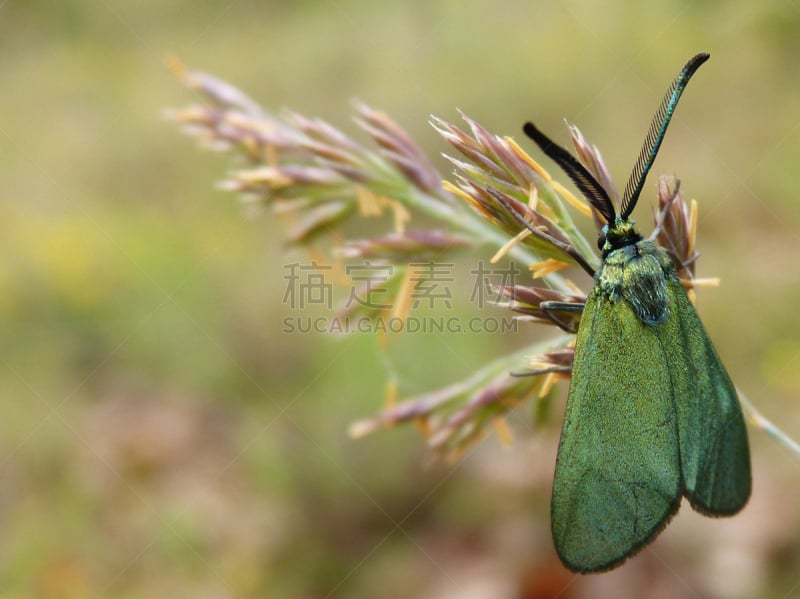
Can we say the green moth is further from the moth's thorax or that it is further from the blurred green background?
the blurred green background

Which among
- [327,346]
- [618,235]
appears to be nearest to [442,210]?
[618,235]

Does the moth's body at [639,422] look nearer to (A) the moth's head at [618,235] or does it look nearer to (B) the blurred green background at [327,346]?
(A) the moth's head at [618,235]

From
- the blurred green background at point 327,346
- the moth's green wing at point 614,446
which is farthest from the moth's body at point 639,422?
the blurred green background at point 327,346

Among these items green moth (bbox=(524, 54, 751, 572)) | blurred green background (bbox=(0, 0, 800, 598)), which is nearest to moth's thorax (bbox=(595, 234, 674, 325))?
green moth (bbox=(524, 54, 751, 572))

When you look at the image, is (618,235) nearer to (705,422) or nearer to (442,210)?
(705,422)

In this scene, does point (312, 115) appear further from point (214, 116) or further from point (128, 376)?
point (214, 116)

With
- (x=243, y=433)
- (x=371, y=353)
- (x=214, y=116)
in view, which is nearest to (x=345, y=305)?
(x=214, y=116)
